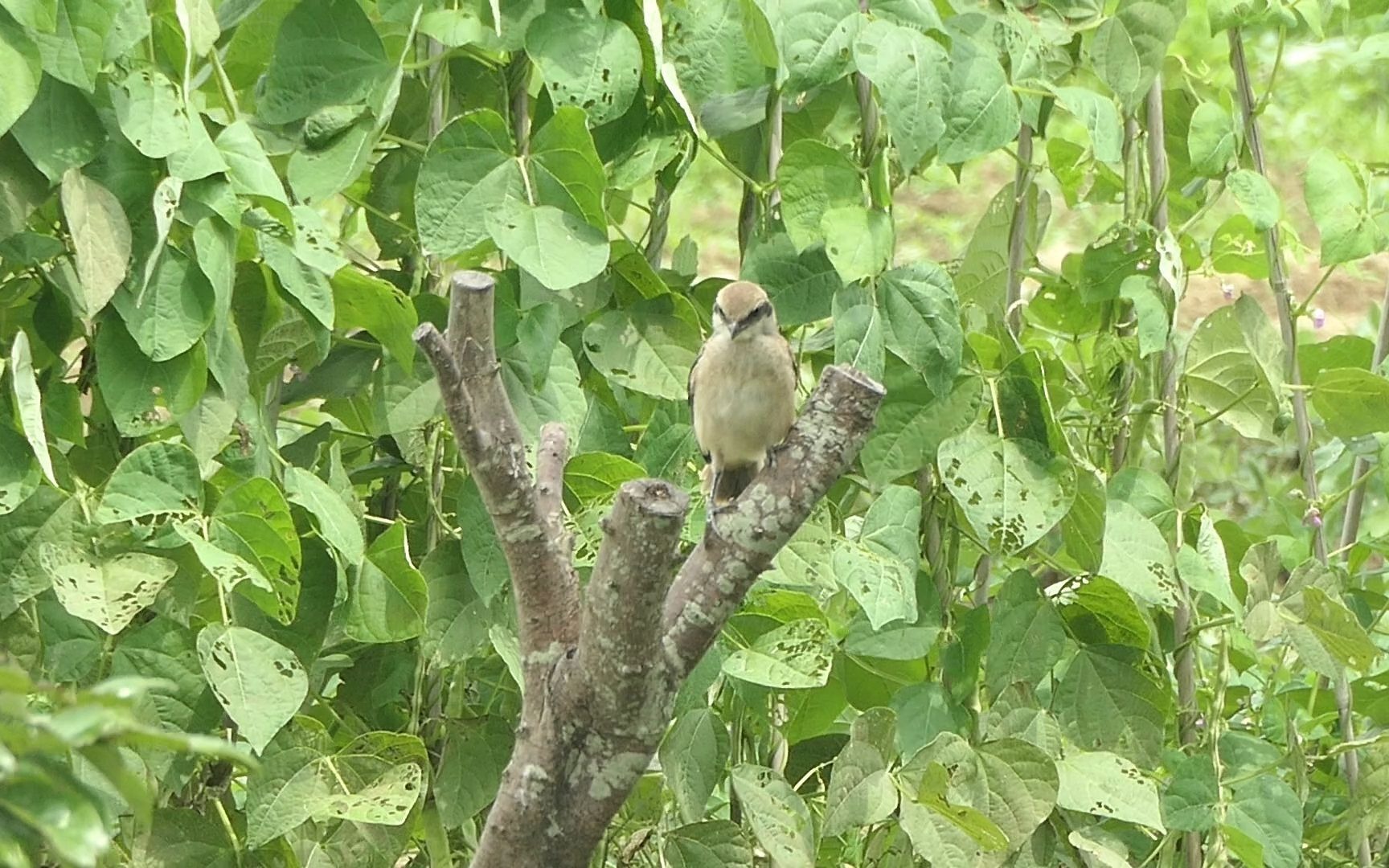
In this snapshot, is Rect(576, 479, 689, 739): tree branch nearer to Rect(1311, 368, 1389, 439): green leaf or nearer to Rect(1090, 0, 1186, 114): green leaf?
Rect(1090, 0, 1186, 114): green leaf

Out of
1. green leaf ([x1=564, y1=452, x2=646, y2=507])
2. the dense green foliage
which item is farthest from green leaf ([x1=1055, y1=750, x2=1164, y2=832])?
green leaf ([x1=564, y1=452, x2=646, y2=507])

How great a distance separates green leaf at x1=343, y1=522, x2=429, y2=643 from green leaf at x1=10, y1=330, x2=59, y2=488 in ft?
1.44

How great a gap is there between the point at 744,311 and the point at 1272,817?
3.77ft

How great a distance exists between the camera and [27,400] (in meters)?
1.90

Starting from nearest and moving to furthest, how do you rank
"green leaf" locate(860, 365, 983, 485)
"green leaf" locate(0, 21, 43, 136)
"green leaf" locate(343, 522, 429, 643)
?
1. "green leaf" locate(0, 21, 43, 136)
2. "green leaf" locate(343, 522, 429, 643)
3. "green leaf" locate(860, 365, 983, 485)

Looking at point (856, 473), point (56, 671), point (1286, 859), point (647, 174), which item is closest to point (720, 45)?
point (647, 174)

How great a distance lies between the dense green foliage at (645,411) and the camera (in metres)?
2.03

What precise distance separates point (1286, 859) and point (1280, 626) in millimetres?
375

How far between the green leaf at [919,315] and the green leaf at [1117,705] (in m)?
0.58

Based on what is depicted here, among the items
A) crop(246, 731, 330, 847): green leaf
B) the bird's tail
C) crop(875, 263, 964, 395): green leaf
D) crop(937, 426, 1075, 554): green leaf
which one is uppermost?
crop(875, 263, 964, 395): green leaf

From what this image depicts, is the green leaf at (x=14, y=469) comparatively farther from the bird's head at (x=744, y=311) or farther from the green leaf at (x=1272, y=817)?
the green leaf at (x=1272, y=817)

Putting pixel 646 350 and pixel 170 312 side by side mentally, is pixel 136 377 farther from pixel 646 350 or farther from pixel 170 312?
pixel 646 350

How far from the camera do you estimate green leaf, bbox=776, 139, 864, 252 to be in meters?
2.28

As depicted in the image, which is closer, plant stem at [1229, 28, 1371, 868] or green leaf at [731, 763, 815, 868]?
green leaf at [731, 763, 815, 868]
